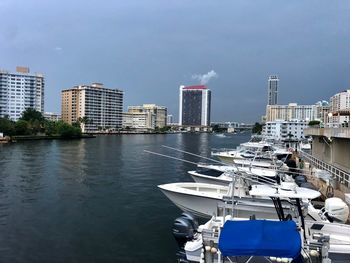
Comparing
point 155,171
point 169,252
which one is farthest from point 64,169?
point 169,252

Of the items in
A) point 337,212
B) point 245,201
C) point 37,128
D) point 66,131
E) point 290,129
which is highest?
point 290,129

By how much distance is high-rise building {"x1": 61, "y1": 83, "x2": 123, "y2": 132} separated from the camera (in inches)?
7082

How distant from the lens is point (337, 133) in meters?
18.8

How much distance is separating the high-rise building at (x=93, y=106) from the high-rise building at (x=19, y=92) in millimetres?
21599

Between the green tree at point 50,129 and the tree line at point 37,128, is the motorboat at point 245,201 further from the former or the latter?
the green tree at point 50,129

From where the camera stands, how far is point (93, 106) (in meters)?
183

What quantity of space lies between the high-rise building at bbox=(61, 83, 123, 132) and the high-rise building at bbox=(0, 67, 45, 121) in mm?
Answer: 21599

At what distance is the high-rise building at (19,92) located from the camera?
6063 inches

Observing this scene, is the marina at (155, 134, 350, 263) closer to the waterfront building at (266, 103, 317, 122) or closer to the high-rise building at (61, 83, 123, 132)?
the waterfront building at (266, 103, 317, 122)

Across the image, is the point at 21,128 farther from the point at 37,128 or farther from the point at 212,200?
the point at 212,200

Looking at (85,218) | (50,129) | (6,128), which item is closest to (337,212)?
(85,218)

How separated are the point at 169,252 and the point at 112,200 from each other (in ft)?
31.5

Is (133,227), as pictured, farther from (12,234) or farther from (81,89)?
(81,89)

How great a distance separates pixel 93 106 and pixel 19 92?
38.0m
